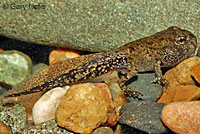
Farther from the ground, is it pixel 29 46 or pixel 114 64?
pixel 29 46

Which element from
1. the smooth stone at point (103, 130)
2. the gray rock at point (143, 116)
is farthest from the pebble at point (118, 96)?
the smooth stone at point (103, 130)

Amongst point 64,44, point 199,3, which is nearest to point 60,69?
point 64,44

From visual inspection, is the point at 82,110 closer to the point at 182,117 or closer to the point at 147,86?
the point at 182,117

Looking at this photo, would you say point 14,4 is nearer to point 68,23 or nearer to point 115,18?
point 68,23

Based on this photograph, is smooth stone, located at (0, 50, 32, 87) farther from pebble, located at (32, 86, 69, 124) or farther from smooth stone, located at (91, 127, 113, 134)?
smooth stone, located at (91, 127, 113, 134)

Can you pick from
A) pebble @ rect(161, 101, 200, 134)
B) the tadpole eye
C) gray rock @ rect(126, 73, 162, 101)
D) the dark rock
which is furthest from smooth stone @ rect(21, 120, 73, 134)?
the tadpole eye

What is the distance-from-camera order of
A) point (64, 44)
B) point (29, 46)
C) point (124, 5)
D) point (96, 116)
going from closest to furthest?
point (96, 116) < point (124, 5) < point (64, 44) < point (29, 46)
